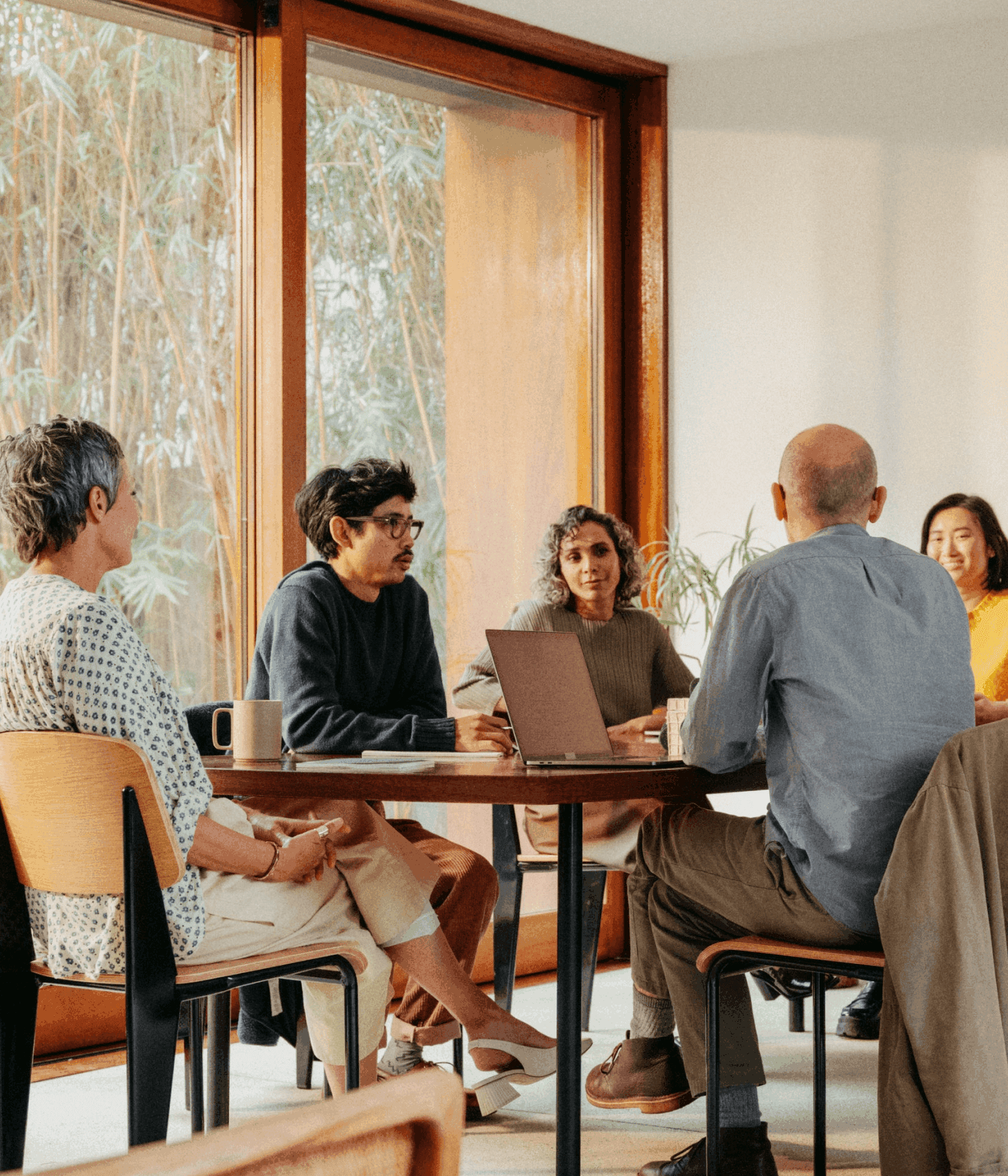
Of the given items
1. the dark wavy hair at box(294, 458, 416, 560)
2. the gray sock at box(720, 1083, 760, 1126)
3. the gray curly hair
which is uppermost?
the dark wavy hair at box(294, 458, 416, 560)

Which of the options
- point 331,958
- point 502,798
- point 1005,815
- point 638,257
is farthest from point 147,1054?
point 638,257

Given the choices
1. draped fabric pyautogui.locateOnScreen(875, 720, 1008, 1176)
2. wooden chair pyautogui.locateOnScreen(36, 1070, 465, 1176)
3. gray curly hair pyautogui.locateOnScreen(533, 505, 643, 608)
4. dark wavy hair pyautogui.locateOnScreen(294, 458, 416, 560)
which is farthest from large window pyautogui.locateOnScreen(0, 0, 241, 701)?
wooden chair pyautogui.locateOnScreen(36, 1070, 465, 1176)

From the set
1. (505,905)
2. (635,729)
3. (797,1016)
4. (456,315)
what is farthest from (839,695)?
(456,315)

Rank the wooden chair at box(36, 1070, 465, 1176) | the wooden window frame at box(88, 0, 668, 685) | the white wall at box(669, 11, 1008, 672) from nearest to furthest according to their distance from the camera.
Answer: the wooden chair at box(36, 1070, 465, 1176)
the wooden window frame at box(88, 0, 668, 685)
the white wall at box(669, 11, 1008, 672)

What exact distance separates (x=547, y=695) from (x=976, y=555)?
6.19 feet

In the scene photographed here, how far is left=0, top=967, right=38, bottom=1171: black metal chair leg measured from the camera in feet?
6.68

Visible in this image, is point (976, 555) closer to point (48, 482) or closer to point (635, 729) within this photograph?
point (635, 729)

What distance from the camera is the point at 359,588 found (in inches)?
122

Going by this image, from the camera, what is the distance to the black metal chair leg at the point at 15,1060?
6.68 ft

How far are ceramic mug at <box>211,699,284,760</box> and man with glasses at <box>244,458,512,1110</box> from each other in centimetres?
17

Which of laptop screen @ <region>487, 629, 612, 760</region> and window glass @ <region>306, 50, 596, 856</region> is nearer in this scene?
laptop screen @ <region>487, 629, 612, 760</region>

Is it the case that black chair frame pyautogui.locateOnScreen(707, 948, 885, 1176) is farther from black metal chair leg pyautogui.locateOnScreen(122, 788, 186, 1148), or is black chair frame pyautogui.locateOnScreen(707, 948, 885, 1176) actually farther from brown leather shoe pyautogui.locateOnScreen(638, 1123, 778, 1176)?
black metal chair leg pyautogui.locateOnScreen(122, 788, 186, 1148)

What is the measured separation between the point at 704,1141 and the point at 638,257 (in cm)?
316

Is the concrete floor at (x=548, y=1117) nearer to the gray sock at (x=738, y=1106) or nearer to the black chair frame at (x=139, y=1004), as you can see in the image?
the gray sock at (x=738, y=1106)
